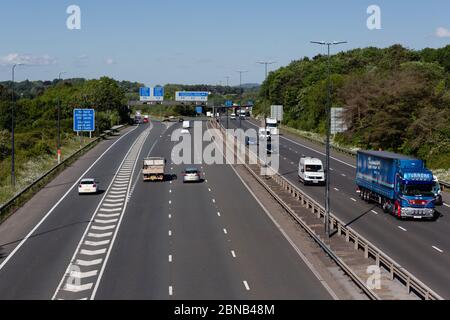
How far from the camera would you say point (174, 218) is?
46469 millimetres

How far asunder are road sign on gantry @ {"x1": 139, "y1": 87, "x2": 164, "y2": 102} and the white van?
4733 inches

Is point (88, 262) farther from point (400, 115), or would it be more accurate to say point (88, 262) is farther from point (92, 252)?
point (400, 115)

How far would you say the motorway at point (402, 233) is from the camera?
31.2 meters

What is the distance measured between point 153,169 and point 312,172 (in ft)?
49.8

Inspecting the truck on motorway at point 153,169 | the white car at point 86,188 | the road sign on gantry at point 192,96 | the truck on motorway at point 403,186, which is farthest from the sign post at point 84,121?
the road sign on gantry at point 192,96

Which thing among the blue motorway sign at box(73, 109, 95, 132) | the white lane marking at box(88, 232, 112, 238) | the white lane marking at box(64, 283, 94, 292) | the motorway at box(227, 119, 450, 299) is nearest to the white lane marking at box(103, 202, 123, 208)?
the white lane marking at box(88, 232, 112, 238)

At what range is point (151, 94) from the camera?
181 meters

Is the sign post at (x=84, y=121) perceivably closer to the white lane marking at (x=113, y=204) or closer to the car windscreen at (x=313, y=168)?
the car windscreen at (x=313, y=168)

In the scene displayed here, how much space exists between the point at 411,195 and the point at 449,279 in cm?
1487

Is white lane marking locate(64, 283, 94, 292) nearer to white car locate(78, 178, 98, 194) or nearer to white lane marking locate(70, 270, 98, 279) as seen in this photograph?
white lane marking locate(70, 270, 98, 279)

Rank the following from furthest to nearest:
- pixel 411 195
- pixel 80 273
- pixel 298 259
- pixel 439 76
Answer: pixel 439 76 → pixel 411 195 → pixel 298 259 → pixel 80 273
